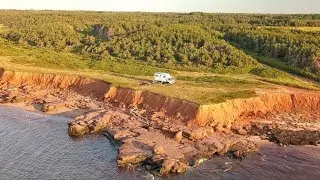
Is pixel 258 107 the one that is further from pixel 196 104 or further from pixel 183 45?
pixel 183 45

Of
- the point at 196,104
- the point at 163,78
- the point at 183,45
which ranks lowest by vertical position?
the point at 183,45

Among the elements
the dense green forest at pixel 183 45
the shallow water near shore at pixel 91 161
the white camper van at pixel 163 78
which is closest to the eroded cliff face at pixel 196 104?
the white camper van at pixel 163 78

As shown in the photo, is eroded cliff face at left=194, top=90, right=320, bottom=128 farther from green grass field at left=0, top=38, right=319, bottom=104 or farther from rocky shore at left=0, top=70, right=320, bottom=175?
green grass field at left=0, top=38, right=319, bottom=104

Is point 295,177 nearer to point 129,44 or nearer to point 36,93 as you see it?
point 36,93

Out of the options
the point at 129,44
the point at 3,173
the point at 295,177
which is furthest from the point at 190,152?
the point at 129,44

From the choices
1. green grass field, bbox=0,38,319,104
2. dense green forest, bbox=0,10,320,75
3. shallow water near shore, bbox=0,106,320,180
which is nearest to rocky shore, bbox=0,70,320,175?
shallow water near shore, bbox=0,106,320,180

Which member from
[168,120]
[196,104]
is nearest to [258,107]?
[196,104]

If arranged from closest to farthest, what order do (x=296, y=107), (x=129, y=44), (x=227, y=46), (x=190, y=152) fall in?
(x=190, y=152)
(x=296, y=107)
(x=227, y=46)
(x=129, y=44)
